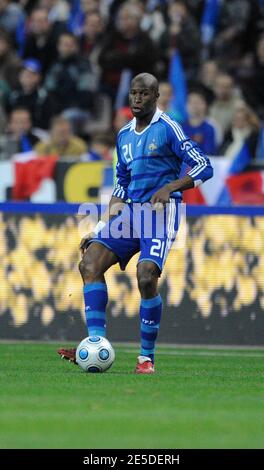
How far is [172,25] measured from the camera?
21000 mm

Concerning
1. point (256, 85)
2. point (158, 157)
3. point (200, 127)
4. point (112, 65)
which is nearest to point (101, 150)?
point (200, 127)

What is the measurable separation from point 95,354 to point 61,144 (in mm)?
8240

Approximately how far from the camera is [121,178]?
38.1 feet

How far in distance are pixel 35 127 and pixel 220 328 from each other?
6858 millimetres

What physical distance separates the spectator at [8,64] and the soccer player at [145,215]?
35.3 feet

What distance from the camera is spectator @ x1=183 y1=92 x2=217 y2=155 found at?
60.4 ft

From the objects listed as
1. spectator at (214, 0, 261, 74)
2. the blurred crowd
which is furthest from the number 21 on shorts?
spectator at (214, 0, 261, 74)

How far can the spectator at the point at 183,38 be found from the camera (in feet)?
68.1

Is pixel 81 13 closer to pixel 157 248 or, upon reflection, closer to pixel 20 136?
pixel 20 136

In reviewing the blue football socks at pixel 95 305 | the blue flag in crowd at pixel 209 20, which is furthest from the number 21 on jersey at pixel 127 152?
the blue flag in crowd at pixel 209 20

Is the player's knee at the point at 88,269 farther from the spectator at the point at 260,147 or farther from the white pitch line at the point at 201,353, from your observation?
the spectator at the point at 260,147

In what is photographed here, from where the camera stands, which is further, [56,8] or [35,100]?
[56,8]

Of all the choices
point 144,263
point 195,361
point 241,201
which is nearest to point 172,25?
point 241,201

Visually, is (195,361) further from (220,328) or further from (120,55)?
(120,55)
